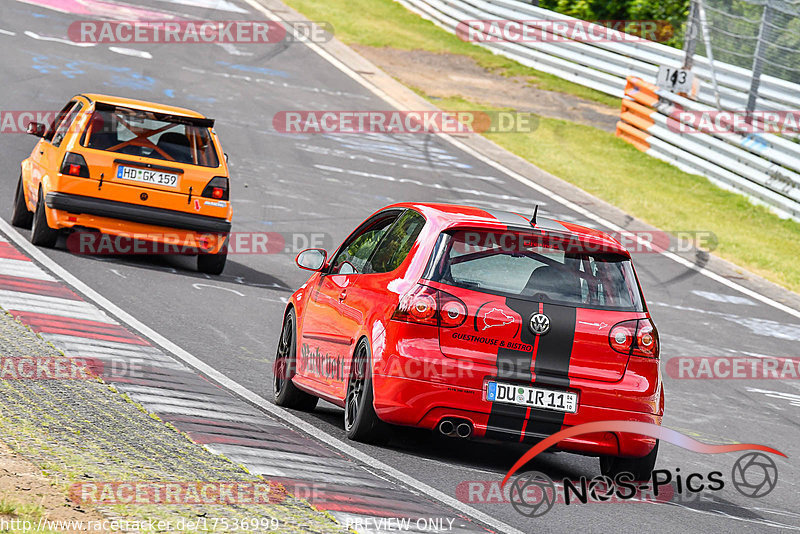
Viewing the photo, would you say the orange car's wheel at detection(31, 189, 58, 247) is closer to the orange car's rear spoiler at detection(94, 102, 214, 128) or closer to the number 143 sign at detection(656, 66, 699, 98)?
the orange car's rear spoiler at detection(94, 102, 214, 128)

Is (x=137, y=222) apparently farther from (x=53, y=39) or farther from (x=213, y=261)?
(x=53, y=39)

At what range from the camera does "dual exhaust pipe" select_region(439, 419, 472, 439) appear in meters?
6.94

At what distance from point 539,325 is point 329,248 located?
9746 mm

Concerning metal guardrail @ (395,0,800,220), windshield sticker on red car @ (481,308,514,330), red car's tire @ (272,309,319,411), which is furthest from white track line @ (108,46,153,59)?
windshield sticker on red car @ (481,308,514,330)

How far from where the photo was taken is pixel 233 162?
21.1 meters

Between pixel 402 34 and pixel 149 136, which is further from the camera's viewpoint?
pixel 402 34

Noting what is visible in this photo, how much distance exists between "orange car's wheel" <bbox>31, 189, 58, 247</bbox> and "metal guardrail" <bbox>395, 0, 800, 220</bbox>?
1350cm

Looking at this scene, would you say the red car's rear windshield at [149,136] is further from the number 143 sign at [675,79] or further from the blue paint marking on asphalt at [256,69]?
the blue paint marking on asphalt at [256,69]

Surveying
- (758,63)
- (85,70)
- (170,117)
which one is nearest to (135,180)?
(170,117)

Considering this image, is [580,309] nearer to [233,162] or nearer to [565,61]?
[233,162]

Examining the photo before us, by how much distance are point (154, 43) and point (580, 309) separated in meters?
25.3

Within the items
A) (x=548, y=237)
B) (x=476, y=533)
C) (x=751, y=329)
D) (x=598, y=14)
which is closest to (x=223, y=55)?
(x=598, y=14)

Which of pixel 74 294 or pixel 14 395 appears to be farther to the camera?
pixel 74 294

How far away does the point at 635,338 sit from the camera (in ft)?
23.2
